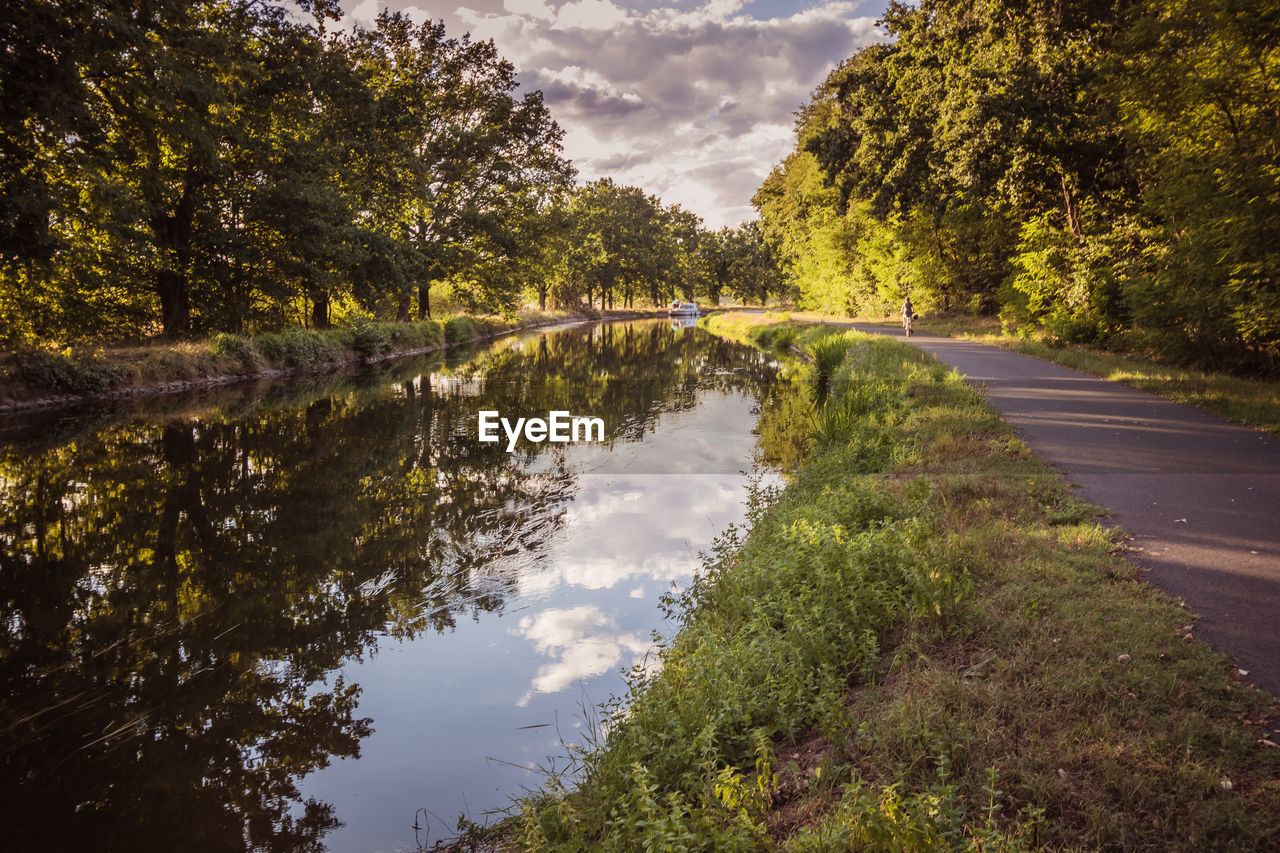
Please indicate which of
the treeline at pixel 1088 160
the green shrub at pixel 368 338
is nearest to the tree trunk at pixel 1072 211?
the treeline at pixel 1088 160

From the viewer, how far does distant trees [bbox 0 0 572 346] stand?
13.1 m

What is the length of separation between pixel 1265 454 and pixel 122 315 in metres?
29.5

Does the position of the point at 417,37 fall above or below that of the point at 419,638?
above

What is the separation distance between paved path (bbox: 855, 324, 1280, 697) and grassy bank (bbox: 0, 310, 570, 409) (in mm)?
21402

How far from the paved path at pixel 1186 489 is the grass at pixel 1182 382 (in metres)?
0.35

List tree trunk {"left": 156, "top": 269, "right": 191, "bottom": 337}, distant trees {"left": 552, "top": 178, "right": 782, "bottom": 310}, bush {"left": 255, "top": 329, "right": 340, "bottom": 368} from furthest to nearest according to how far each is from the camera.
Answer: distant trees {"left": 552, "top": 178, "right": 782, "bottom": 310} → bush {"left": 255, "top": 329, "right": 340, "bottom": 368} → tree trunk {"left": 156, "top": 269, "right": 191, "bottom": 337}

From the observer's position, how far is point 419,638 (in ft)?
21.1

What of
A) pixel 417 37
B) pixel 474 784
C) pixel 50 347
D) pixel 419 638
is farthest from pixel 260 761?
pixel 417 37

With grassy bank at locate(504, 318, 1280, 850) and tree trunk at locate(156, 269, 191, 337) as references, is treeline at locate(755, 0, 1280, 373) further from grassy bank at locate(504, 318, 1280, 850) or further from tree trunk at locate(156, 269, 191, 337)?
tree trunk at locate(156, 269, 191, 337)

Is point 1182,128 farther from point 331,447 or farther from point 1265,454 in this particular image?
point 331,447

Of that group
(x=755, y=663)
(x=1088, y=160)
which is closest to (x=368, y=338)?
(x=1088, y=160)

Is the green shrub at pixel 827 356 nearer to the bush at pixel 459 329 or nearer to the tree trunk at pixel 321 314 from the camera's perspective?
the tree trunk at pixel 321 314

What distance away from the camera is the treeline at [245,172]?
42.9ft

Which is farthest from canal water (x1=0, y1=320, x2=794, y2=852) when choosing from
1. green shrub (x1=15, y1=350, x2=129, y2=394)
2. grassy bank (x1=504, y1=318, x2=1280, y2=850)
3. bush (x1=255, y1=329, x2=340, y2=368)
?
bush (x1=255, y1=329, x2=340, y2=368)
